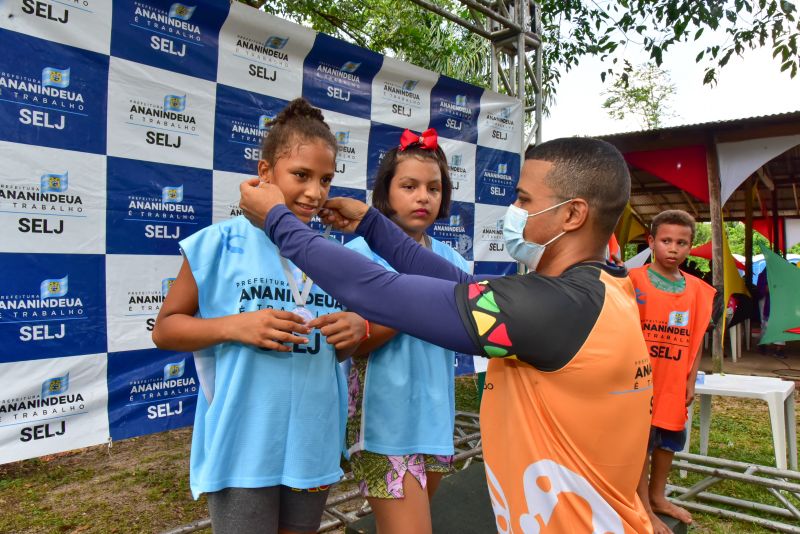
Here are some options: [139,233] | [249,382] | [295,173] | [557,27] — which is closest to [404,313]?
[249,382]

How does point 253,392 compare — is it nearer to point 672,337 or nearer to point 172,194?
point 172,194

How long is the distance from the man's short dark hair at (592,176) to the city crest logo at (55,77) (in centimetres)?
224

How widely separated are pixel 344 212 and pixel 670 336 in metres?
2.25

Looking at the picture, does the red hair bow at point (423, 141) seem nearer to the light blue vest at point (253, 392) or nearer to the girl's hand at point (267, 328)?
the light blue vest at point (253, 392)

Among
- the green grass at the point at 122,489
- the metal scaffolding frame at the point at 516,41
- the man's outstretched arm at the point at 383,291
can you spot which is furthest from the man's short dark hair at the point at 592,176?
the metal scaffolding frame at the point at 516,41

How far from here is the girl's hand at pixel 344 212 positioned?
1.59 metres

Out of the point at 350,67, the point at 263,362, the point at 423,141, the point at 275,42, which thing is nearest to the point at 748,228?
the point at 350,67

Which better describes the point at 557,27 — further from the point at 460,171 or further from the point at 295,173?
the point at 295,173

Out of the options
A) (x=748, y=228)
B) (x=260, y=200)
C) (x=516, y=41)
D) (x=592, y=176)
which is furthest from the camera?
(x=748, y=228)

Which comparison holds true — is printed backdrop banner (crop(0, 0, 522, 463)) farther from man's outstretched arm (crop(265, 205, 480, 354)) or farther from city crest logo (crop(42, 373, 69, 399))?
man's outstretched arm (crop(265, 205, 480, 354))

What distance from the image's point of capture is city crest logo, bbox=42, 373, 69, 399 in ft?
7.69

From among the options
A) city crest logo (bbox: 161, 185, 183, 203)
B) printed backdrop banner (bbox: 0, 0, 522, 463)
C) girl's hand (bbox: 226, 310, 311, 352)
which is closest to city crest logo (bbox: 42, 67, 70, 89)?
printed backdrop banner (bbox: 0, 0, 522, 463)

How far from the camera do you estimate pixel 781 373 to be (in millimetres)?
7859

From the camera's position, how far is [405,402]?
5.33ft
